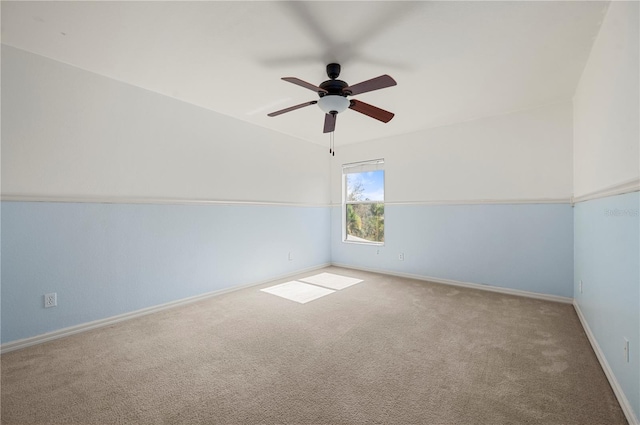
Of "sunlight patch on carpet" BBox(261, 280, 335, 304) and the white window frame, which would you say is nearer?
"sunlight patch on carpet" BBox(261, 280, 335, 304)

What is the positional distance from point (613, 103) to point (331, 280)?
3.43 metres

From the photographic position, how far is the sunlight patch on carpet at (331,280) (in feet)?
12.7

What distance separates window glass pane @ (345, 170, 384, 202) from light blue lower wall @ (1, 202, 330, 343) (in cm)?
183

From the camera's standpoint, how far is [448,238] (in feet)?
12.9

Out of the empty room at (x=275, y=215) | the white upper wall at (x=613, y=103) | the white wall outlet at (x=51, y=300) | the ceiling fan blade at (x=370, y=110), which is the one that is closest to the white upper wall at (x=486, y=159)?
the empty room at (x=275, y=215)

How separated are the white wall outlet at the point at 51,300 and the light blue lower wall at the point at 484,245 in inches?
157

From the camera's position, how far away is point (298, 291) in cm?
360

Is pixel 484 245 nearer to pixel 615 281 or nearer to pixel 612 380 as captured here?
pixel 615 281

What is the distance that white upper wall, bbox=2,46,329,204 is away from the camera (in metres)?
2.16

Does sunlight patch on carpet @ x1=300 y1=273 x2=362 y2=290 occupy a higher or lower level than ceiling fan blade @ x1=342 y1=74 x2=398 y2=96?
lower

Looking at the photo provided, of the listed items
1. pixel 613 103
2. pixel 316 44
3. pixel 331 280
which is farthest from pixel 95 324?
pixel 613 103

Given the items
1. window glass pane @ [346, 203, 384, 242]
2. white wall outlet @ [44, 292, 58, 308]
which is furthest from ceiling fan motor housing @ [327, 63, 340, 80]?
white wall outlet @ [44, 292, 58, 308]

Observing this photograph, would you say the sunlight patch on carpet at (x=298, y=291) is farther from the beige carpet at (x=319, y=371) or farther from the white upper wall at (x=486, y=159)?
the white upper wall at (x=486, y=159)

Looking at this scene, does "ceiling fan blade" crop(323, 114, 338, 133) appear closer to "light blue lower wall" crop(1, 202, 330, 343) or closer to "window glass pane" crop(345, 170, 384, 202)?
"light blue lower wall" crop(1, 202, 330, 343)
